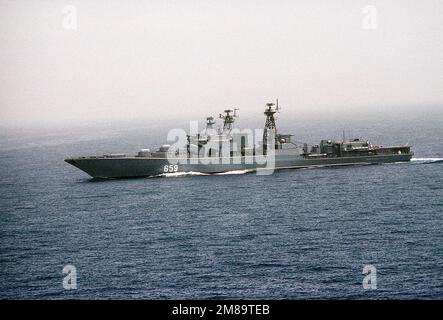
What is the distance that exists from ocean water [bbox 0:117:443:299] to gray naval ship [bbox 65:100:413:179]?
101 inches

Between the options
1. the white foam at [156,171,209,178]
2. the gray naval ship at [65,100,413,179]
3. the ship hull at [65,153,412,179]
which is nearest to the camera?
the ship hull at [65,153,412,179]

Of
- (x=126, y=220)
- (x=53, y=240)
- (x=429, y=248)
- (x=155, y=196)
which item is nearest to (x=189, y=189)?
(x=155, y=196)

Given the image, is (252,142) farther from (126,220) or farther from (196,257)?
(196,257)

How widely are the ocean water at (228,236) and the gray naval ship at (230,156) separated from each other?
8.40 ft

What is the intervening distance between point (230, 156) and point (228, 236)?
40.2 metres

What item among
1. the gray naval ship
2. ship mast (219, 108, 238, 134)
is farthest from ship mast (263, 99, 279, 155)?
ship mast (219, 108, 238, 134)

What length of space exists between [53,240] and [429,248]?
1284 inches

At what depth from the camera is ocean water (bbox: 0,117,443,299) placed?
37.3 metres
